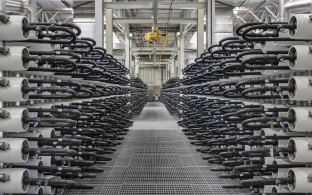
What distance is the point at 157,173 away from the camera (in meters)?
4.09

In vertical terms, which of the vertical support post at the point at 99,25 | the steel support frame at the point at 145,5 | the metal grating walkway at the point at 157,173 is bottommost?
the metal grating walkway at the point at 157,173

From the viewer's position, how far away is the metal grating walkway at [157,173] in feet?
11.4

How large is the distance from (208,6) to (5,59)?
6487 millimetres

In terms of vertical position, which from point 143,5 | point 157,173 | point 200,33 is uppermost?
point 143,5

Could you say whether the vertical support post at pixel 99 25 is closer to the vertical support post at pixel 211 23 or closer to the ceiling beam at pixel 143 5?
the ceiling beam at pixel 143 5

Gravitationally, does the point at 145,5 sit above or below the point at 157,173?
above

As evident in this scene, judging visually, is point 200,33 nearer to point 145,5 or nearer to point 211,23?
point 145,5

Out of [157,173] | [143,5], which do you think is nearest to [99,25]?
[143,5]

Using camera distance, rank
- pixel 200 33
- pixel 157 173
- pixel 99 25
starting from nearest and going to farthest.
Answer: pixel 157 173 < pixel 99 25 < pixel 200 33

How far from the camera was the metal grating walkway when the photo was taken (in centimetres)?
348

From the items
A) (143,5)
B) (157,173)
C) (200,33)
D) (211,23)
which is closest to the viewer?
(157,173)

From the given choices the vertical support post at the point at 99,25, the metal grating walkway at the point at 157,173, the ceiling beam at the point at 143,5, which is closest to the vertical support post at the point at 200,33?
the ceiling beam at the point at 143,5

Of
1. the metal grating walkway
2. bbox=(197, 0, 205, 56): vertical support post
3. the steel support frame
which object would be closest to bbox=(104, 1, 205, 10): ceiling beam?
the steel support frame

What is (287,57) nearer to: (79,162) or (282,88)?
(282,88)
